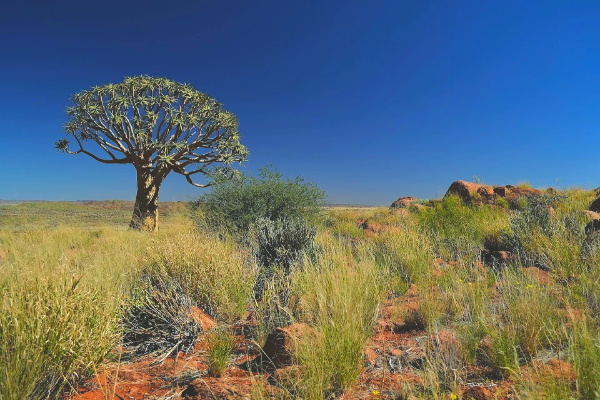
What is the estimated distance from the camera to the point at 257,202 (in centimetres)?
1135

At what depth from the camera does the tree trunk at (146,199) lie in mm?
15125

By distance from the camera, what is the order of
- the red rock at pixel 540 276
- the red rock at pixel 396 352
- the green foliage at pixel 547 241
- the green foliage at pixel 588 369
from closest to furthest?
the green foliage at pixel 588 369, the red rock at pixel 396 352, the red rock at pixel 540 276, the green foliage at pixel 547 241

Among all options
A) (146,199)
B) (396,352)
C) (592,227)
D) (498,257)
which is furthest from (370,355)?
(146,199)

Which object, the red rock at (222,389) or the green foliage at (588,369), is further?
the red rock at (222,389)

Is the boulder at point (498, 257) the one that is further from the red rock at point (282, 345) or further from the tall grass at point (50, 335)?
the tall grass at point (50, 335)

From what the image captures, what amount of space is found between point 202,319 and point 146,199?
13.0 metres

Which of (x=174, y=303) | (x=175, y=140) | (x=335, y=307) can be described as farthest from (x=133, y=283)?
(x=175, y=140)

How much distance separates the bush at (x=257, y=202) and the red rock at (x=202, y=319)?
243 inches

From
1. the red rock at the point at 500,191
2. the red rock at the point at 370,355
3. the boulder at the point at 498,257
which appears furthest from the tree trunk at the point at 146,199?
the red rock at the point at 500,191

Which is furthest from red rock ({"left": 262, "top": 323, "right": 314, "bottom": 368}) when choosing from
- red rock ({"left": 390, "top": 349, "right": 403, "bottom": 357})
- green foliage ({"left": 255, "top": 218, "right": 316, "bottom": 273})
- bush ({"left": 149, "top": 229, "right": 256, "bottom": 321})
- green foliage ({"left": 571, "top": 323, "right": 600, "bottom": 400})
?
green foliage ({"left": 255, "top": 218, "right": 316, "bottom": 273})

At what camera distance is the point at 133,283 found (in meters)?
4.91

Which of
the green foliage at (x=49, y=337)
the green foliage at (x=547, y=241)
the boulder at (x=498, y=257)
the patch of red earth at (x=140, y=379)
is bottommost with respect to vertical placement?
the patch of red earth at (x=140, y=379)

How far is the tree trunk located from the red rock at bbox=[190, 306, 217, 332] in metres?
12.2

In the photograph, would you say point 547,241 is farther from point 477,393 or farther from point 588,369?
point 477,393
